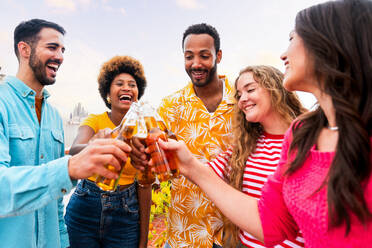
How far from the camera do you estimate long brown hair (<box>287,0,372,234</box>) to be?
2.52 feet

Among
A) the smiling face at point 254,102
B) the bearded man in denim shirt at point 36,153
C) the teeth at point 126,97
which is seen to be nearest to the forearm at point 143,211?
the bearded man in denim shirt at point 36,153

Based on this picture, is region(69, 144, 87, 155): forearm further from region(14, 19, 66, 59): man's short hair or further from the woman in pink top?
the woman in pink top

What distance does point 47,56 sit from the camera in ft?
5.60

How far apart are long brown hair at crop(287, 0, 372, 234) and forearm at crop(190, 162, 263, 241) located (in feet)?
1.34

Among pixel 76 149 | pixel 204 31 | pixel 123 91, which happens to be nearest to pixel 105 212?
pixel 76 149

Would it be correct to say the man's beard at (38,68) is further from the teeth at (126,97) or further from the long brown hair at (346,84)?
the long brown hair at (346,84)

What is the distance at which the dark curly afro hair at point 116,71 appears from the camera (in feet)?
8.46

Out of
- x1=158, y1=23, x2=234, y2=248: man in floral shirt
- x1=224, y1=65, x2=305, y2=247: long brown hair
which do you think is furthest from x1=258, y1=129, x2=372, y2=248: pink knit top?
x1=158, y1=23, x2=234, y2=248: man in floral shirt

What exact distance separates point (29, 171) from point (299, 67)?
1.25 meters

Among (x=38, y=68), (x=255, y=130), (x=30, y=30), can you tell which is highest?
(x=30, y=30)

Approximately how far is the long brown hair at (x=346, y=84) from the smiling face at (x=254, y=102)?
30.8 inches

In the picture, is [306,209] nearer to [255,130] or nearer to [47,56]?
[255,130]

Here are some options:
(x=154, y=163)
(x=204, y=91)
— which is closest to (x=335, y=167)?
(x=154, y=163)

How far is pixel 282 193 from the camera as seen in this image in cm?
104
